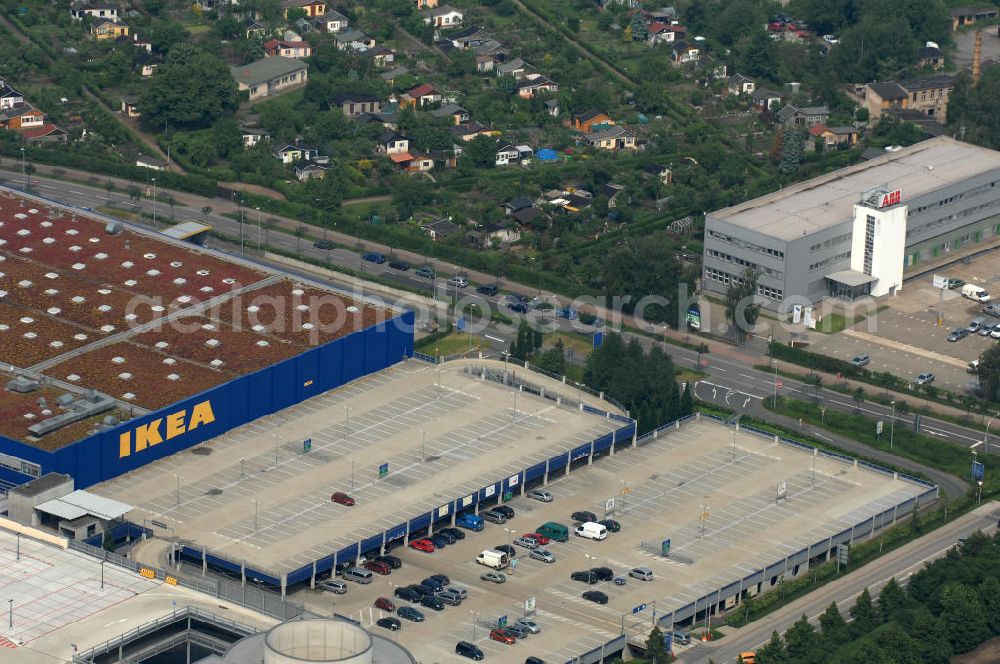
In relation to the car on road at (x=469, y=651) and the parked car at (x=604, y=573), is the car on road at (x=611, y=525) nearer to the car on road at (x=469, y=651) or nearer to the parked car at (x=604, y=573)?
the parked car at (x=604, y=573)

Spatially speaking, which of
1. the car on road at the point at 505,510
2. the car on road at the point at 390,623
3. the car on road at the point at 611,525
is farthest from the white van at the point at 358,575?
the car on road at the point at 611,525

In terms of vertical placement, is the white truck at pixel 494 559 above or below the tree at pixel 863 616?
above

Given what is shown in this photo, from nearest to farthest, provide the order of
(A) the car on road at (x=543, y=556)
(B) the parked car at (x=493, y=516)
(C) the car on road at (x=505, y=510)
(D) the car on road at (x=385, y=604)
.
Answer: (D) the car on road at (x=385, y=604) < (A) the car on road at (x=543, y=556) < (B) the parked car at (x=493, y=516) < (C) the car on road at (x=505, y=510)

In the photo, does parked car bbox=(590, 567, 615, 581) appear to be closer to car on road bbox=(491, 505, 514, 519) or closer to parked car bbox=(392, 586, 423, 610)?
car on road bbox=(491, 505, 514, 519)

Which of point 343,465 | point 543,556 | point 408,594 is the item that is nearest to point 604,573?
point 543,556

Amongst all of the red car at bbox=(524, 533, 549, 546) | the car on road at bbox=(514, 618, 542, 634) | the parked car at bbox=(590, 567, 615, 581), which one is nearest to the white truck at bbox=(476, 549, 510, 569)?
the red car at bbox=(524, 533, 549, 546)

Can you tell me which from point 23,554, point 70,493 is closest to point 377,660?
point 23,554
